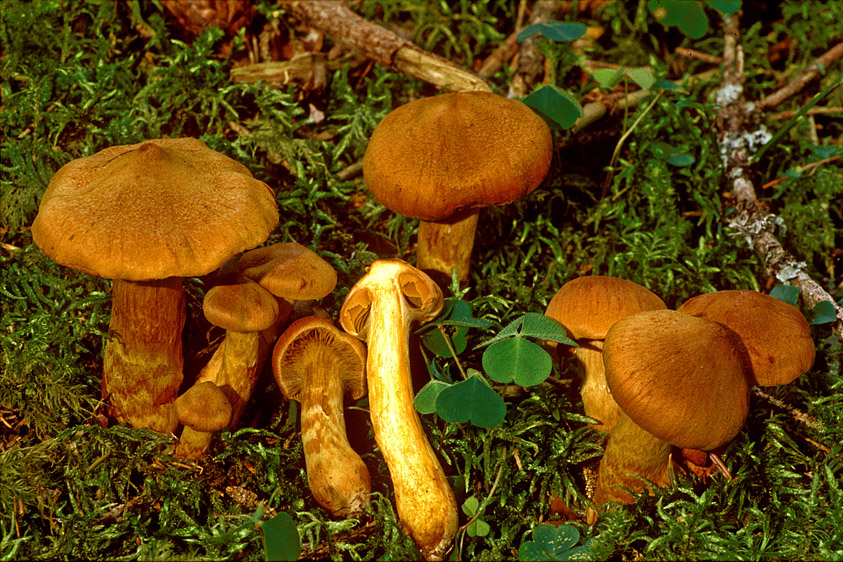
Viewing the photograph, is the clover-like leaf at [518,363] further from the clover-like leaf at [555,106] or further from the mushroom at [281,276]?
the clover-like leaf at [555,106]

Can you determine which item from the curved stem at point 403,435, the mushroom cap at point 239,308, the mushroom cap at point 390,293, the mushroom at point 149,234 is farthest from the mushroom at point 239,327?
the curved stem at point 403,435

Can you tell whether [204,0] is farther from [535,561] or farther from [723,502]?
[723,502]

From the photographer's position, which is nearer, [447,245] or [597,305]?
[597,305]

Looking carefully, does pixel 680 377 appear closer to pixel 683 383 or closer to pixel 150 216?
pixel 683 383

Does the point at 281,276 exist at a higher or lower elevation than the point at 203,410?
higher

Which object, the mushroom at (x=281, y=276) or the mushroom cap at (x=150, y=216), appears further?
the mushroom at (x=281, y=276)

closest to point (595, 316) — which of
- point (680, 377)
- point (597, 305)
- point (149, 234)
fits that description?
point (597, 305)

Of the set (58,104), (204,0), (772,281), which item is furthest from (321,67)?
(772,281)

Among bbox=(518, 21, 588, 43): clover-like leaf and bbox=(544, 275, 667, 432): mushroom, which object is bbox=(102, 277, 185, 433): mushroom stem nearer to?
bbox=(544, 275, 667, 432): mushroom
